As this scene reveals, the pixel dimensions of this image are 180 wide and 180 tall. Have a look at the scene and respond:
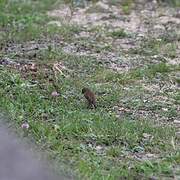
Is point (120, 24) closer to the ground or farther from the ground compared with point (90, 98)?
closer to the ground

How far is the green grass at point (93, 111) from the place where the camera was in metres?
4.89

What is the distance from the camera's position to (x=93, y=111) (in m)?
6.04

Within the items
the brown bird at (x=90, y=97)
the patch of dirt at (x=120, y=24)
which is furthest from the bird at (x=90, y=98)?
the patch of dirt at (x=120, y=24)

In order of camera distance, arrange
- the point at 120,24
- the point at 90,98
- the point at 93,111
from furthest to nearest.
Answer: the point at 120,24, the point at 90,98, the point at 93,111

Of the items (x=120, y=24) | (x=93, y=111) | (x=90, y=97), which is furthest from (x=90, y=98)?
(x=120, y=24)

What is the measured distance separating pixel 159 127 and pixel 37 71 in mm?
2051

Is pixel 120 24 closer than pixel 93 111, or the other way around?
pixel 93 111

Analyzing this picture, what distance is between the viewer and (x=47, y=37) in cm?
905

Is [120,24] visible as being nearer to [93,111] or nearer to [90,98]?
[90,98]

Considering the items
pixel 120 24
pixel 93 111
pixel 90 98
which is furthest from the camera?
pixel 120 24

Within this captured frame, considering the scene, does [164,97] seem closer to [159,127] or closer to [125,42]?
[159,127]

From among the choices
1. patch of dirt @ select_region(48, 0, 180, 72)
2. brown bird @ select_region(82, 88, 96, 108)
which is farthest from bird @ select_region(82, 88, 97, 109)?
patch of dirt @ select_region(48, 0, 180, 72)

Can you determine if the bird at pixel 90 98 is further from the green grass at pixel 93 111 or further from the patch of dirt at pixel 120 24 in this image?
the patch of dirt at pixel 120 24

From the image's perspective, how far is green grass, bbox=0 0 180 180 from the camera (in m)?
4.89
